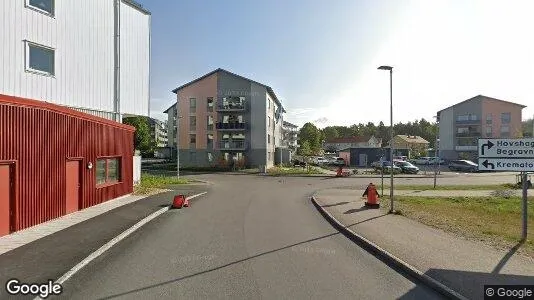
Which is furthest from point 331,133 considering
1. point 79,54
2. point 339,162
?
point 79,54

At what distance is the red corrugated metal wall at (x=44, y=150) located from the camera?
35.4ft

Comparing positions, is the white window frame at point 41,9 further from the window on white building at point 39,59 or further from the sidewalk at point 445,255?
the sidewalk at point 445,255

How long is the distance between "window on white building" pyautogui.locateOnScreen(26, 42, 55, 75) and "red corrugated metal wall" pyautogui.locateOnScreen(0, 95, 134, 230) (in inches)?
118

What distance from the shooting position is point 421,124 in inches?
5453

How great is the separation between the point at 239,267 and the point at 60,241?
209 inches

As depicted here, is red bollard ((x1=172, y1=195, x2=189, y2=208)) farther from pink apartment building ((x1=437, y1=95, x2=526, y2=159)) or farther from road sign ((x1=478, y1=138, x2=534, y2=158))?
pink apartment building ((x1=437, y1=95, x2=526, y2=159))

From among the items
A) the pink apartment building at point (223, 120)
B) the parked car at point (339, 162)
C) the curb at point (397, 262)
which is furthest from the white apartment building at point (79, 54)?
the parked car at point (339, 162)

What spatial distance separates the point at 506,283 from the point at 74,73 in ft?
60.2

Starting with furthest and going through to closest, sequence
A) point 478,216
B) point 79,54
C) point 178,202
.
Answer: point 79,54 → point 178,202 → point 478,216

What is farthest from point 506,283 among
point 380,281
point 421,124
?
point 421,124

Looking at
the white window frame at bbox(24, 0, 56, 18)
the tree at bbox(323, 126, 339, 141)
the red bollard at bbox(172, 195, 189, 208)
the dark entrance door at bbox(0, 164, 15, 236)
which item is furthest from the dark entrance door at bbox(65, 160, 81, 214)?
the tree at bbox(323, 126, 339, 141)

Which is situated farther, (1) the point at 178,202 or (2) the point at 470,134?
(2) the point at 470,134

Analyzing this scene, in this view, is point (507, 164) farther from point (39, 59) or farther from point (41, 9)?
point (41, 9)

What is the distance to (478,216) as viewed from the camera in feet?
50.1
